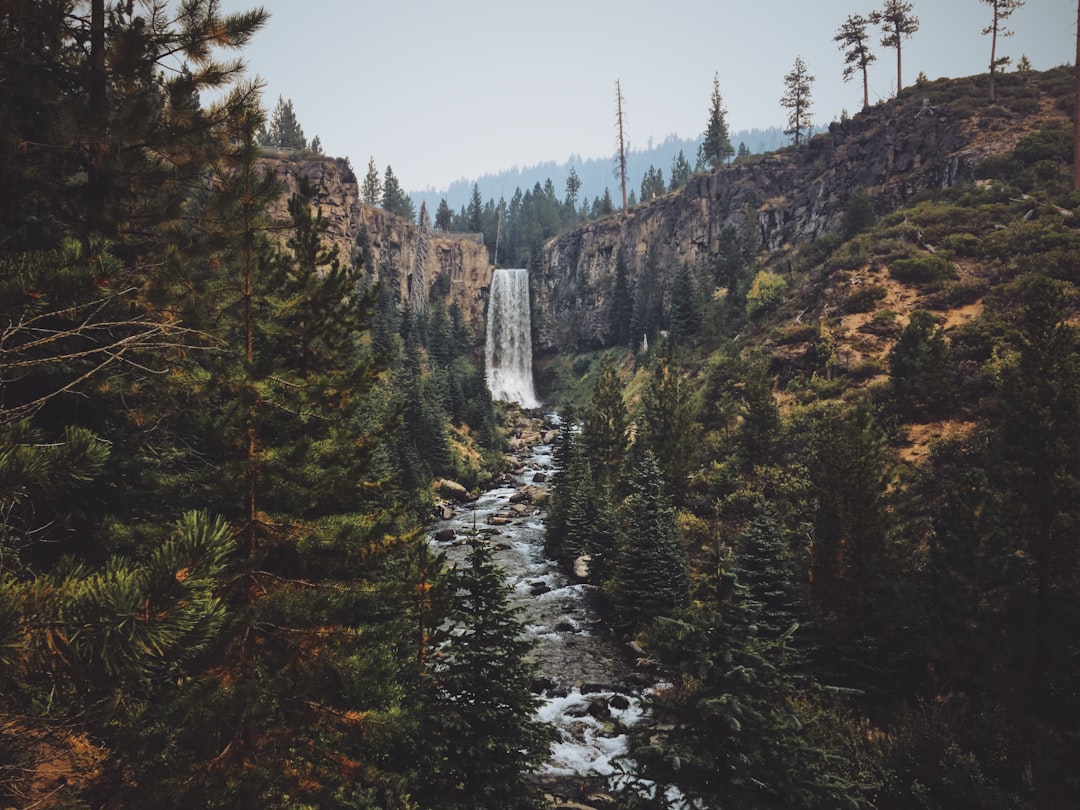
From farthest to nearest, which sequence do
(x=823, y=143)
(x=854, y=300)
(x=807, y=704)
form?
(x=823, y=143) < (x=854, y=300) < (x=807, y=704)

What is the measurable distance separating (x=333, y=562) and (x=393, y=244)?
84.3 metres

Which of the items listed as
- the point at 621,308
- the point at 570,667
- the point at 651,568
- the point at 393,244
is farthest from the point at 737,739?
the point at 393,244

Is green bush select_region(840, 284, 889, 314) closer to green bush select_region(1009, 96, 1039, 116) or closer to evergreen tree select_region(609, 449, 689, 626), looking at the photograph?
evergreen tree select_region(609, 449, 689, 626)

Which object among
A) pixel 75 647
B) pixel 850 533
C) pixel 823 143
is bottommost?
pixel 850 533

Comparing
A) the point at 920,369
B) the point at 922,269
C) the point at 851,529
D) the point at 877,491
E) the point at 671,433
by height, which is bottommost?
the point at 851,529

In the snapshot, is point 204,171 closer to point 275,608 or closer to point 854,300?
point 275,608

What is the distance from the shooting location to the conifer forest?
3.60m

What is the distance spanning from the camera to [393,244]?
8375 centimetres

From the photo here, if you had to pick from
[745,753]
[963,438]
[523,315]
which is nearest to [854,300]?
[963,438]

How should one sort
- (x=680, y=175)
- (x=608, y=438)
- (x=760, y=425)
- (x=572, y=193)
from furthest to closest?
(x=572, y=193) → (x=680, y=175) → (x=608, y=438) → (x=760, y=425)

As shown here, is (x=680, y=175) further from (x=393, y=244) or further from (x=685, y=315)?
(x=685, y=315)

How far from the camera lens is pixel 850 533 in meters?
15.3

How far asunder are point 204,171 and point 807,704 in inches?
733

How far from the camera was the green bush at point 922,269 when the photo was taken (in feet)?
112
